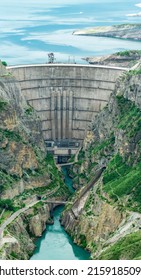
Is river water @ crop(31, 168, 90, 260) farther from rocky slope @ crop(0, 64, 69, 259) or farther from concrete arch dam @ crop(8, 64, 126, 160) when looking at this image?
concrete arch dam @ crop(8, 64, 126, 160)

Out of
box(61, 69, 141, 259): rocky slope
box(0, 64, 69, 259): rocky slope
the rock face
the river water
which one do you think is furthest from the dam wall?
the river water

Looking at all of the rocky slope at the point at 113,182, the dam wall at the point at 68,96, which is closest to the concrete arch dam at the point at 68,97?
the dam wall at the point at 68,96

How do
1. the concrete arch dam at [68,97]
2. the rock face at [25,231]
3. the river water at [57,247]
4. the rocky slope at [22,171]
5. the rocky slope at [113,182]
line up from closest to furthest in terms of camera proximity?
the rocky slope at [113,182] < the rock face at [25,231] < the river water at [57,247] < the rocky slope at [22,171] < the concrete arch dam at [68,97]

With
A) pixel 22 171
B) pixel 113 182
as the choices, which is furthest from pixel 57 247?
pixel 22 171

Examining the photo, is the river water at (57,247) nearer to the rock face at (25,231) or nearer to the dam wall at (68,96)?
the rock face at (25,231)

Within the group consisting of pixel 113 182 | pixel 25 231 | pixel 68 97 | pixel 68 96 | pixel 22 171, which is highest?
pixel 68 96

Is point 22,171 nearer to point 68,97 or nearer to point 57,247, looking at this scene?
point 57,247
